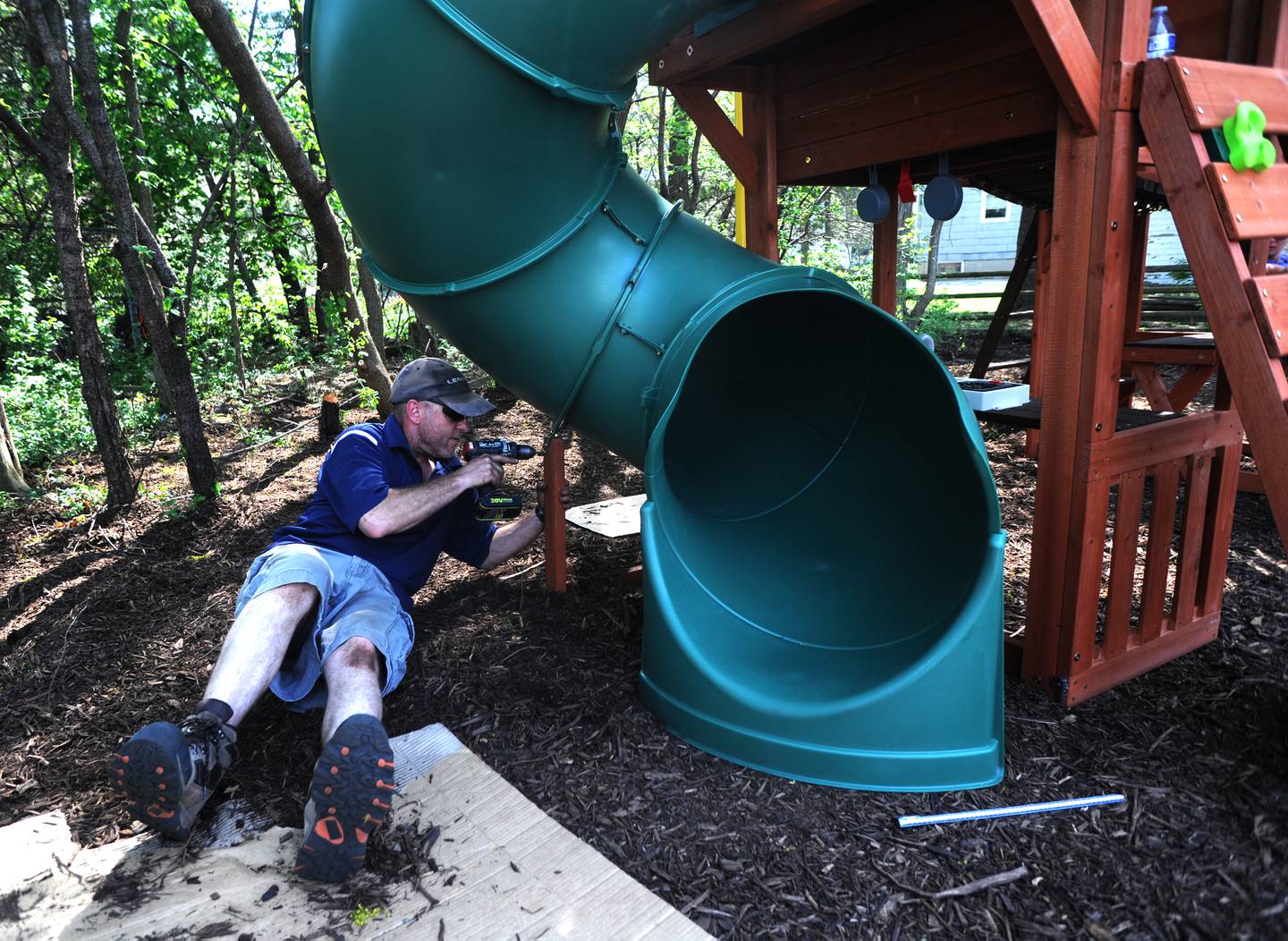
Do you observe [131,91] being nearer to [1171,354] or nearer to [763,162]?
[763,162]

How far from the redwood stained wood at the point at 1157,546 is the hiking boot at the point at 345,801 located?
2556mm

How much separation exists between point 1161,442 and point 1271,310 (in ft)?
2.37

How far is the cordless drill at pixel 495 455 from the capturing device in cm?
314

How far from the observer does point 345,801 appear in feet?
6.24

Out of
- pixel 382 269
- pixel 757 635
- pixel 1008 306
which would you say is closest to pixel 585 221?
→ pixel 382 269

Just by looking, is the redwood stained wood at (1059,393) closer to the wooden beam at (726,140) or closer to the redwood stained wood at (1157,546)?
the redwood stained wood at (1157,546)

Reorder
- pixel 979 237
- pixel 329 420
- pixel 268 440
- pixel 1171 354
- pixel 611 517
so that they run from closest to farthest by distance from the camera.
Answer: pixel 611 517 < pixel 1171 354 < pixel 268 440 < pixel 329 420 < pixel 979 237

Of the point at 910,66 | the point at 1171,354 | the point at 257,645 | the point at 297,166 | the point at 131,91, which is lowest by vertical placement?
the point at 257,645

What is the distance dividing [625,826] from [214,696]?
119 centimetres

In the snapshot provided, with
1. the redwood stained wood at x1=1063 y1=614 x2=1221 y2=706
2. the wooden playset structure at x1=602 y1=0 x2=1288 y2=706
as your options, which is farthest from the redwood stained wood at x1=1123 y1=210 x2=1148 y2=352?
the redwood stained wood at x1=1063 y1=614 x2=1221 y2=706

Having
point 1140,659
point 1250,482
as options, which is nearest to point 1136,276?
point 1250,482

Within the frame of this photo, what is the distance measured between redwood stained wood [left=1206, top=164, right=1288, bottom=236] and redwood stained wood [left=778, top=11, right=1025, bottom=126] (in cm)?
62

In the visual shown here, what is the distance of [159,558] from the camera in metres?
4.38

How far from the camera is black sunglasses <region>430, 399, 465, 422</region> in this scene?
2.96m
